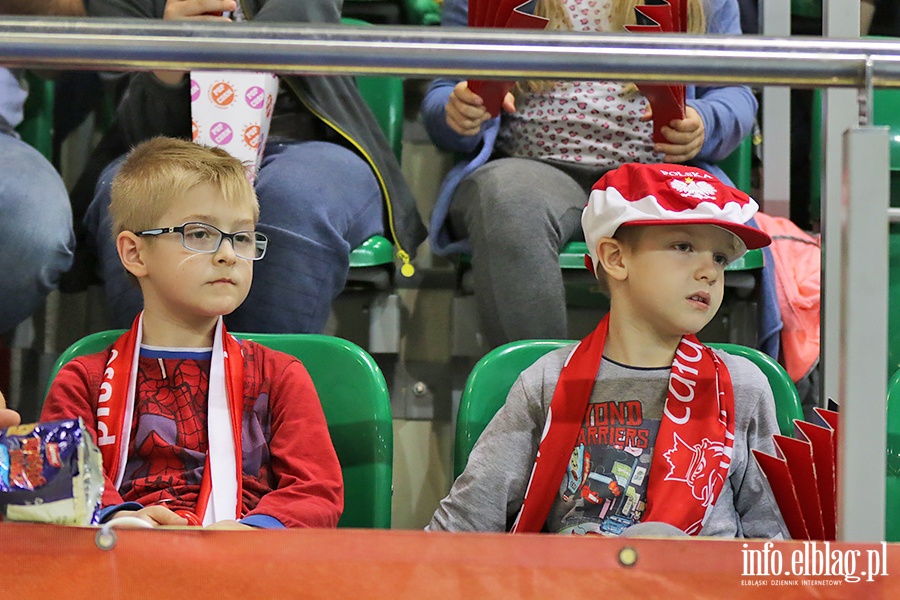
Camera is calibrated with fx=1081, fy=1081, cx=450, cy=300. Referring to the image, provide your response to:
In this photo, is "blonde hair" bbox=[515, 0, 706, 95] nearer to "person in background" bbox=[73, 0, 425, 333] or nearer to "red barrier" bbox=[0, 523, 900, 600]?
"person in background" bbox=[73, 0, 425, 333]

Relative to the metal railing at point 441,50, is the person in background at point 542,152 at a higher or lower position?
lower

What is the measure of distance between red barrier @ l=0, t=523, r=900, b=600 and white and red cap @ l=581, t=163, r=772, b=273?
0.63 meters

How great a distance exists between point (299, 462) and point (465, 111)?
0.82 meters

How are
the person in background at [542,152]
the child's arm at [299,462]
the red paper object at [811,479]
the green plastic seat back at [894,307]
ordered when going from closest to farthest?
the red paper object at [811,479] → the child's arm at [299,462] → the person in background at [542,152] → the green plastic seat back at [894,307]

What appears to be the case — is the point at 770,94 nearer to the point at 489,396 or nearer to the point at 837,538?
the point at 489,396

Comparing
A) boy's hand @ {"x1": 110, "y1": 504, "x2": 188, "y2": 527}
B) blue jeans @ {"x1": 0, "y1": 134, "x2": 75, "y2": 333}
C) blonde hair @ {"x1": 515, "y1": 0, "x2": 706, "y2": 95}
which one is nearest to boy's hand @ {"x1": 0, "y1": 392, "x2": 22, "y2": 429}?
boy's hand @ {"x1": 110, "y1": 504, "x2": 188, "y2": 527}

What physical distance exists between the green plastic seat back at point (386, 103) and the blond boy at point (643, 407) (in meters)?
0.87

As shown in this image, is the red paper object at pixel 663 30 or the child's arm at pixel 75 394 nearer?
the child's arm at pixel 75 394

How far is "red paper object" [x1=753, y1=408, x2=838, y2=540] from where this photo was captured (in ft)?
3.62

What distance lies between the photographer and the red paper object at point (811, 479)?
1.10m

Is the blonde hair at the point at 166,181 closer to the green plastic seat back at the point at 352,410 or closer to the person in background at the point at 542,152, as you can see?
the green plastic seat back at the point at 352,410

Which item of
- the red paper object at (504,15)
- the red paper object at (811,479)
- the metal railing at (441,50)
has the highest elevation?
the red paper object at (504,15)

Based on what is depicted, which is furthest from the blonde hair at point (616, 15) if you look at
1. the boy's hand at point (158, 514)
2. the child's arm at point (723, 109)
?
the boy's hand at point (158, 514)

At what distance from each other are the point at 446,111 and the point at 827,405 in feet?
2.96
